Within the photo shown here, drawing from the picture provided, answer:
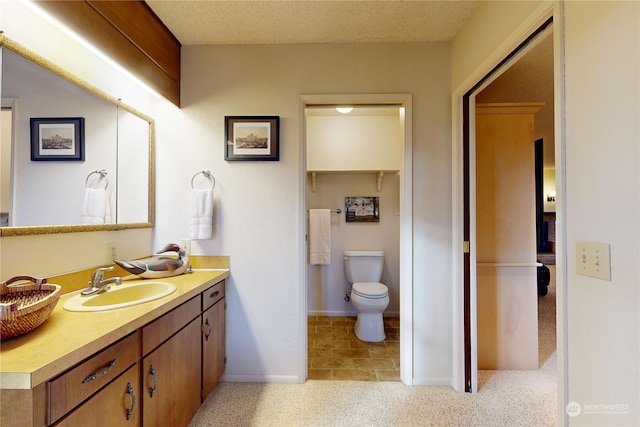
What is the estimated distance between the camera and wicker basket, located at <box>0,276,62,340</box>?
72 cm

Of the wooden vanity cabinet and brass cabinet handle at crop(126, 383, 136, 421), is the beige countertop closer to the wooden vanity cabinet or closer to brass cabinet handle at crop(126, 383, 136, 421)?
brass cabinet handle at crop(126, 383, 136, 421)

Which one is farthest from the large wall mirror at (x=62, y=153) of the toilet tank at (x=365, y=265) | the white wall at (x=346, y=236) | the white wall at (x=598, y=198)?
the white wall at (x=598, y=198)

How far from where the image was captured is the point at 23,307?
0.74 m

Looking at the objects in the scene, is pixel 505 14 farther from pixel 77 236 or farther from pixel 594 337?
pixel 77 236

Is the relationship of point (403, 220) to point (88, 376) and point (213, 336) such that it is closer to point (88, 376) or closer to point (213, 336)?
point (213, 336)

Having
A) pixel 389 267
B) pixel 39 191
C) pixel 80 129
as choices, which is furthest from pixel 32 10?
pixel 389 267

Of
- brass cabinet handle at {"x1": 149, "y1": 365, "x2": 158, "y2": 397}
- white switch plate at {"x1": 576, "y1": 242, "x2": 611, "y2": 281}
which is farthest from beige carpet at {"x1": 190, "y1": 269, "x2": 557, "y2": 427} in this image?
white switch plate at {"x1": 576, "y1": 242, "x2": 611, "y2": 281}

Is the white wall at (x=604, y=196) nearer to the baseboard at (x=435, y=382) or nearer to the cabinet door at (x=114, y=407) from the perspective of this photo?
the baseboard at (x=435, y=382)

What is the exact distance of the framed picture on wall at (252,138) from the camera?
178 centimetres

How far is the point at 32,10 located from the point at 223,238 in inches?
56.0

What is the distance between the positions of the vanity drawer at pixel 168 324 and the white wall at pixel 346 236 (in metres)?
1.78

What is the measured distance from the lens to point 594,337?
0.79 meters

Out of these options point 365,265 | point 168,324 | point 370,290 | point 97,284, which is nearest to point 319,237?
point 365,265

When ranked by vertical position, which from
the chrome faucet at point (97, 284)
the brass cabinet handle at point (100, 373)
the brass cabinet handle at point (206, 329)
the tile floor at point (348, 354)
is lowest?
the tile floor at point (348, 354)
